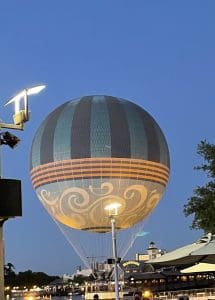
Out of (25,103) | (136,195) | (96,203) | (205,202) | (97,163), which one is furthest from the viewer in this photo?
(136,195)

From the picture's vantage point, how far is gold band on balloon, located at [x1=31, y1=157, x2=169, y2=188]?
38.1m

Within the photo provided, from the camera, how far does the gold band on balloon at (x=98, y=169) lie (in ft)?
125

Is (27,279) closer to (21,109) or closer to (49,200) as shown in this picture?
(49,200)

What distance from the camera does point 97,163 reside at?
38062 mm

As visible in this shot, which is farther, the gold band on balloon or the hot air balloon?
the hot air balloon

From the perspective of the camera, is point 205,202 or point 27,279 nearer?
point 205,202

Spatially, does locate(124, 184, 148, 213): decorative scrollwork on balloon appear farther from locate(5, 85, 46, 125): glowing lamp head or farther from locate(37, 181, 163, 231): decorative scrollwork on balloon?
locate(5, 85, 46, 125): glowing lamp head

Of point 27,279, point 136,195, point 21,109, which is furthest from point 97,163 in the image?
point 27,279

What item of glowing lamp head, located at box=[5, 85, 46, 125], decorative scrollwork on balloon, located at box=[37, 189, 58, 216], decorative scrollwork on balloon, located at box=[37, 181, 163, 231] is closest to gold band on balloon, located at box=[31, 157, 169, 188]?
decorative scrollwork on balloon, located at box=[37, 181, 163, 231]

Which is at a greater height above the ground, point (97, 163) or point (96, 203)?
point (97, 163)

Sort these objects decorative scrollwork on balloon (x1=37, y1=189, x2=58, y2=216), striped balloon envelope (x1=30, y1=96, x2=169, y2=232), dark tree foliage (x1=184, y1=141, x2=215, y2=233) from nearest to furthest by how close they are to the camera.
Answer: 1. dark tree foliage (x1=184, y1=141, x2=215, y2=233)
2. striped balloon envelope (x1=30, y1=96, x2=169, y2=232)
3. decorative scrollwork on balloon (x1=37, y1=189, x2=58, y2=216)

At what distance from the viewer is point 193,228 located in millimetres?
15477

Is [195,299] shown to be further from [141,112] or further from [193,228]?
[141,112]

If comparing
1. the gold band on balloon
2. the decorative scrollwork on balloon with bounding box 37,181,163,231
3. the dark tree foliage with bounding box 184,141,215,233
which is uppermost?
the gold band on balloon
